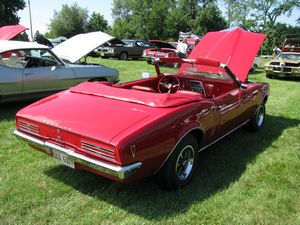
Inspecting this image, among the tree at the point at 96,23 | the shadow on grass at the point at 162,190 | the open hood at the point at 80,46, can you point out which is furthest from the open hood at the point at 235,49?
the tree at the point at 96,23

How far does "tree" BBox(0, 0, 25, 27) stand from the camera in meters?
41.0

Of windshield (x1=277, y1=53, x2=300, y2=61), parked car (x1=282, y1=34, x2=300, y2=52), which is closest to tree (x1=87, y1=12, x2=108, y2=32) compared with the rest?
parked car (x1=282, y1=34, x2=300, y2=52)

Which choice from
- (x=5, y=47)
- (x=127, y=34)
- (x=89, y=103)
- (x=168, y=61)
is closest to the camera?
(x=89, y=103)

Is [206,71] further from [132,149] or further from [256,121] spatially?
[132,149]

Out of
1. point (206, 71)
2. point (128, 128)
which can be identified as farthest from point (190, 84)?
point (128, 128)

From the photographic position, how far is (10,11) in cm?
4225

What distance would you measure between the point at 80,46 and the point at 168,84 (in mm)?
3407

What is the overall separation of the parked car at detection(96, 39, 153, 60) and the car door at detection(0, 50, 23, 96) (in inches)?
515

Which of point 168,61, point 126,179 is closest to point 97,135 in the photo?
point 126,179

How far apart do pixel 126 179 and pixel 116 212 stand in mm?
466

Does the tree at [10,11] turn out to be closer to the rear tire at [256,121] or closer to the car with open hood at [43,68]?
the car with open hood at [43,68]

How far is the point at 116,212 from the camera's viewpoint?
3.09 m

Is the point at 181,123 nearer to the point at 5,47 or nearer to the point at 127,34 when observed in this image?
the point at 5,47

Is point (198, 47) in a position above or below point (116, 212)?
above
